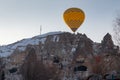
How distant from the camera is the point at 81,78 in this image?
56.4 meters

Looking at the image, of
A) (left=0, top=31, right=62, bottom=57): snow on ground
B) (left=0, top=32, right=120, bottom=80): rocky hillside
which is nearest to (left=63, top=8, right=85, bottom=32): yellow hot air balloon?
(left=0, top=32, right=120, bottom=80): rocky hillside

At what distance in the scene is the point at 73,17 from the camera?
36312mm

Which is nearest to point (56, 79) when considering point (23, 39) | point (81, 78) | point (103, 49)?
point (81, 78)

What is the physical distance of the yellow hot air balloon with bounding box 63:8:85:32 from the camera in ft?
119

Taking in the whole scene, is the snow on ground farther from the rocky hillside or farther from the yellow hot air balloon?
the yellow hot air balloon

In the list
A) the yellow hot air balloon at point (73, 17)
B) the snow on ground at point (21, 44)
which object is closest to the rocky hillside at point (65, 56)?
the snow on ground at point (21, 44)

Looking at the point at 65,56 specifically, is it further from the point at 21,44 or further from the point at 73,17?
the point at 73,17

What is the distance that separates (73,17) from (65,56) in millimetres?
25337

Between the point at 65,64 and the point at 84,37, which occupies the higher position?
the point at 84,37

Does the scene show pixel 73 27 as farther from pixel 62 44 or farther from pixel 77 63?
pixel 62 44

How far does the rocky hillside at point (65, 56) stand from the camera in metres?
56.2

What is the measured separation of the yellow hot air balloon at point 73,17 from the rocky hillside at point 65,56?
17.3 meters

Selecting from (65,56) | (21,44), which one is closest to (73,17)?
(65,56)

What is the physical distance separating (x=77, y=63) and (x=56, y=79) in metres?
4.92
